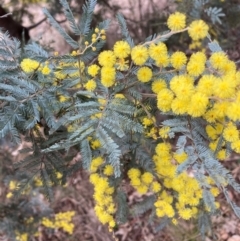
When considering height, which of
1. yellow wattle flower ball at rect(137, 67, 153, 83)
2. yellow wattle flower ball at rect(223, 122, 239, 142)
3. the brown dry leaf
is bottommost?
the brown dry leaf

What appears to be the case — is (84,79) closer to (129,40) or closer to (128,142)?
(129,40)

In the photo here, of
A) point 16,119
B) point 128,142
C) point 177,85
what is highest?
point 177,85

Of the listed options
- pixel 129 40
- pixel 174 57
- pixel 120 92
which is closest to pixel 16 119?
pixel 120 92

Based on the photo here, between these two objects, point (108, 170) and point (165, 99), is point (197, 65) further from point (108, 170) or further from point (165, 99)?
point (108, 170)

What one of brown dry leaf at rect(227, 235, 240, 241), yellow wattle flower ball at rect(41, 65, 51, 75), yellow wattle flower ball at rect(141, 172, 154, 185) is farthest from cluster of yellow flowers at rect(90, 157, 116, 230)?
brown dry leaf at rect(227, 235, 240, 241)

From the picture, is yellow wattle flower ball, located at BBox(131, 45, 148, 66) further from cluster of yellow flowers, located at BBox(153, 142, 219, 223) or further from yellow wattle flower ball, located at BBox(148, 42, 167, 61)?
cluster of yellow flowers, located at BBox(153, 142, 219, 223)

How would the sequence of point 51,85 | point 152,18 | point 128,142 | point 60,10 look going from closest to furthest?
point 51,85 → point 128,142 → point 60,10 → point 152,18
